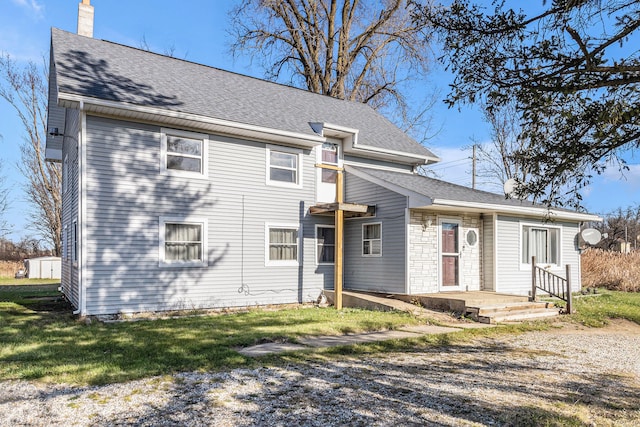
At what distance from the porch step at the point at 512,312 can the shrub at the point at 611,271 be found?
8788mm

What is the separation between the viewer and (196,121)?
11195 mm

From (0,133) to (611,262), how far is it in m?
29.4

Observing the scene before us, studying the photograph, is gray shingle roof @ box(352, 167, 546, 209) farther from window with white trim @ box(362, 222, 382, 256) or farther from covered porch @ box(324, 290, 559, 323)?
covered porch @ box(324, 290, 559, 323)

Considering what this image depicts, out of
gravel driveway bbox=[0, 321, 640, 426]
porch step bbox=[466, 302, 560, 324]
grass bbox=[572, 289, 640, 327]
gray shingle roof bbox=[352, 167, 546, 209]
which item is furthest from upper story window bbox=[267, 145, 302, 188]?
grass bbox=[572, 289, 640, 327]

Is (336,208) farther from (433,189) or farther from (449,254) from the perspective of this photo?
(449,254)

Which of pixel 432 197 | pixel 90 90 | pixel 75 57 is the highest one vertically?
pixel 75 57

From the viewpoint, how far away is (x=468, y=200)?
12.8 meters

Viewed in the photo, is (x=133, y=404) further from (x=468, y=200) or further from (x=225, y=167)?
(x=468, y=200)

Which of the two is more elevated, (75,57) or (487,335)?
(75,57)

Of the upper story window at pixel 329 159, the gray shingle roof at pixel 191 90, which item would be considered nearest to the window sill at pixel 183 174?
the gray shingle roof at pixel 191 90

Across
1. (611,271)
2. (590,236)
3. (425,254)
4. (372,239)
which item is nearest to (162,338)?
(372,239)

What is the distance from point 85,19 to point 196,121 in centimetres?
608

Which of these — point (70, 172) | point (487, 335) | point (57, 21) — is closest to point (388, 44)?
point (57, 21)

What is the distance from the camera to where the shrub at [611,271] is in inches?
733
